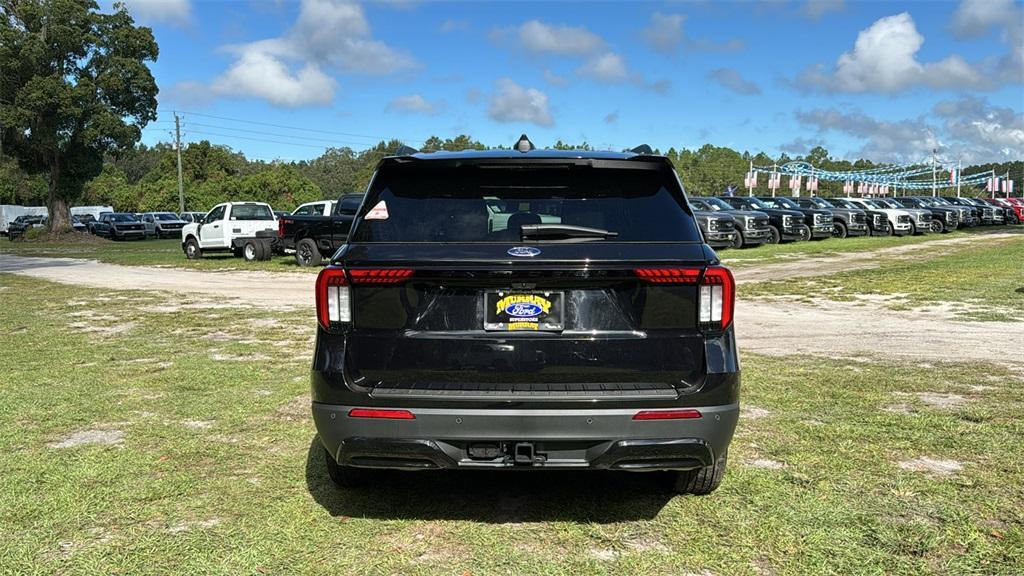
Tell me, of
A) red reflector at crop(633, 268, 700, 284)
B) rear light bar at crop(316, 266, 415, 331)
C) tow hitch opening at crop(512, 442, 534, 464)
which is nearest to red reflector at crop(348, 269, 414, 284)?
rear light bar at crop(316, 266, 415, 331)

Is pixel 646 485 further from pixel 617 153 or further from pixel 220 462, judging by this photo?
pixel 220 462

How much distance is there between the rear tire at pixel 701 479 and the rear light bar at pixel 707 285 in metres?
0.93

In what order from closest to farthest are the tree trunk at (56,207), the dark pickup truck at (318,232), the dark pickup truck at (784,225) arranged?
the dark pickup truck at (318,232), the dark pickup truck at (784,225), the tree trunk at (56,207)

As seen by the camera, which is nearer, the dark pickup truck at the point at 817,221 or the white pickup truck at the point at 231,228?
the white pickup truck at the point at 231,228

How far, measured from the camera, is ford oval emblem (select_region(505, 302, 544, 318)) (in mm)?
3396

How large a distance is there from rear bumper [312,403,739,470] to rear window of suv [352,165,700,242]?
0.79 meters

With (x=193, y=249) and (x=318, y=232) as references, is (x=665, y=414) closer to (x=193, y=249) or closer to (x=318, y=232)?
(x=318, y=232)

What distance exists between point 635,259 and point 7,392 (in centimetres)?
570

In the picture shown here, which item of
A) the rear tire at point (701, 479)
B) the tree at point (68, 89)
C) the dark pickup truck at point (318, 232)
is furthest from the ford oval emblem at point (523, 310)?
the tree at point (68, 89)

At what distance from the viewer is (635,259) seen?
11.1ft

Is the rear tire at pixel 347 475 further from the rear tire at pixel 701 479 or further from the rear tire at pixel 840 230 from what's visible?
the rear tire at pixel 840 230

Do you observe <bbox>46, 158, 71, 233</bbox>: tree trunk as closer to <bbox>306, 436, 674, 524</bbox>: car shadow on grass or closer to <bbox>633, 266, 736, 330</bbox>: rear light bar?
<bbox>306, 436, 674, 524</bbox>: car shadow on grass

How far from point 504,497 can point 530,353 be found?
120 centimetres

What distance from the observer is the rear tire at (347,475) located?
4121 mm
